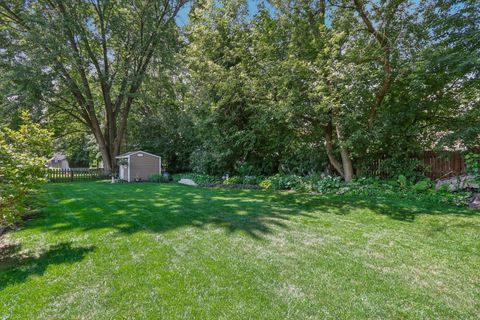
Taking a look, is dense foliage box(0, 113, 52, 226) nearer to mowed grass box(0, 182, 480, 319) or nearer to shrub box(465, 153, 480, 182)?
mowed grass box(0, 182, 480, 319)

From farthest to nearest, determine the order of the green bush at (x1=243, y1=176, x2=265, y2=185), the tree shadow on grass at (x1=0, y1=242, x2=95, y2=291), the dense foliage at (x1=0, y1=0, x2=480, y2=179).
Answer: the green bush at (x1=243, y1=176, x2=265, y2=185), the dense foliage at (x1=0, y1=0, x2=480, y2=179), the tree shadow on grass at (x1=0, y1=242, x2=95, y2=291)

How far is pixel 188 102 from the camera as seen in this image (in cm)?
1233

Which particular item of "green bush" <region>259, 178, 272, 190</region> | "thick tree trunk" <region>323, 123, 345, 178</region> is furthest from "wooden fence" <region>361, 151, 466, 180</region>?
"green bush" <region>259, 178, 272, 190</region>

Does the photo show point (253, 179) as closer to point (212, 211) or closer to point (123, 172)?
point (212, 211)

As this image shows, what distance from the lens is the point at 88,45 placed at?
14.0 m

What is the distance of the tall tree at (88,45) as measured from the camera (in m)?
12.4

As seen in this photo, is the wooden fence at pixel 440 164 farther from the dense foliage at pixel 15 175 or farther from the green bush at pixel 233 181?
the dense foliage at pixel 15 175

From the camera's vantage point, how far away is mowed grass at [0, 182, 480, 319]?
2.16 m

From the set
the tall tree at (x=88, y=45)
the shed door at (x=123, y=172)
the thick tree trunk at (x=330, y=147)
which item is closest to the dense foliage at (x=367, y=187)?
the thick tree trunk at (x=330, y=147)

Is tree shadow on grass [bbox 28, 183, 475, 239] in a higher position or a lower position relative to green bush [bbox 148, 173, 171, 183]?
lower

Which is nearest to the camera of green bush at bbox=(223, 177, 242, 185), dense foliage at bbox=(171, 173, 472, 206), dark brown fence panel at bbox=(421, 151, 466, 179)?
dense foliage at bbox=(171, 173, 472, 206)

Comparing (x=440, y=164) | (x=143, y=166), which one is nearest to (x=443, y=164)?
(x=440, y=164)

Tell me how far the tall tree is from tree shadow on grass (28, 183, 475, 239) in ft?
30.4

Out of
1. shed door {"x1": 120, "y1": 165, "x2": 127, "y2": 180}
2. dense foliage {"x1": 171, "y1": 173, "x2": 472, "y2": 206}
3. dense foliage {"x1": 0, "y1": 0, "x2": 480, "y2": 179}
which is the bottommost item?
dense foliage {"x1": 171, "y1": 173, "x2": 472, "y2": 206}
